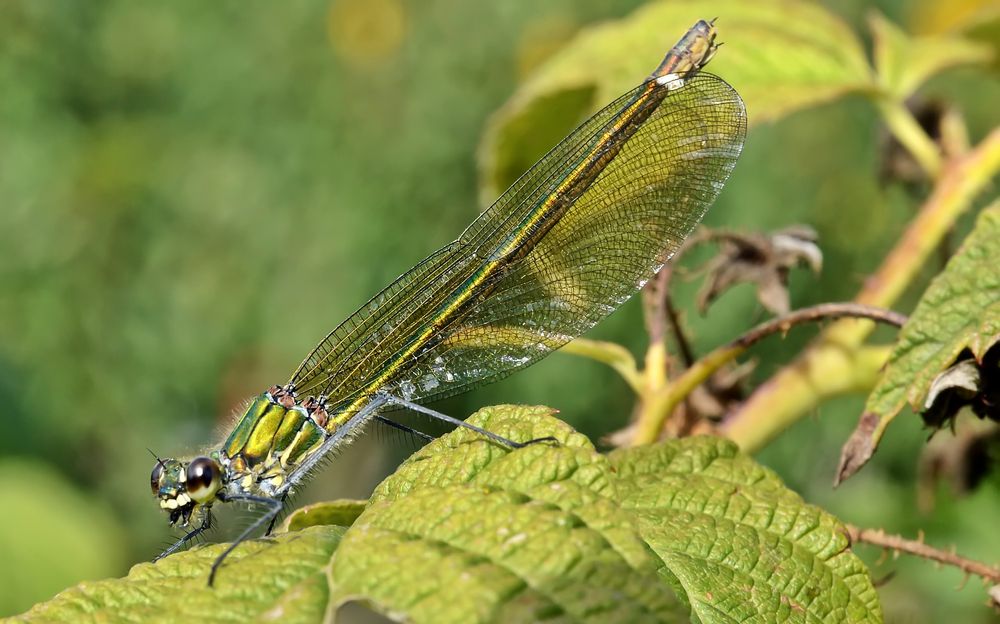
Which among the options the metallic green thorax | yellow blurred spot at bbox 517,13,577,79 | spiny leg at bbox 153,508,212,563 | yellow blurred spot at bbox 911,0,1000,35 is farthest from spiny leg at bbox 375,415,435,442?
yellow blurred spot at bbox 517,13,577,79

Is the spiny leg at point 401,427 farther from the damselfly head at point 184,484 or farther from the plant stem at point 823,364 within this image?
the plant stem at point 823,364

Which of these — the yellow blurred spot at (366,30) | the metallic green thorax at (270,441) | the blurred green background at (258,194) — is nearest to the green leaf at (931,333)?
the metallic green thorax at (270,441)

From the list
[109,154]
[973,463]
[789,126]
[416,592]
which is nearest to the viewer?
[416,592]

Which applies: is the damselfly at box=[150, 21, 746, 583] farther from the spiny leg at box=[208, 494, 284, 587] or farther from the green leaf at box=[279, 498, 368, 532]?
the green leaf at box=[279, 498, 368, 532]

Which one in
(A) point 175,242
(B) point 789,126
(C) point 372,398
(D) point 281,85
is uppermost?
(D) point 281,85

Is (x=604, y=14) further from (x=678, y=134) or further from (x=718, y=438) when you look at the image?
(x=718, y=438)

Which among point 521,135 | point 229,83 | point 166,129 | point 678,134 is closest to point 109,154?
point 166,129

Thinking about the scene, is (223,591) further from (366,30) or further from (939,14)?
(366,30)
